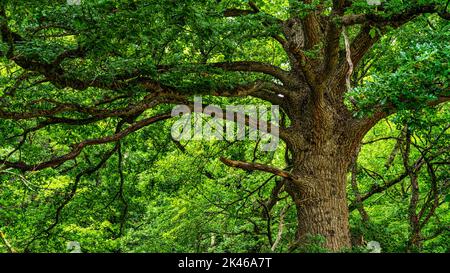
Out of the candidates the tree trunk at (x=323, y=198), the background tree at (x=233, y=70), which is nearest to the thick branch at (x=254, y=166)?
the background tree at (x=233, y=70)

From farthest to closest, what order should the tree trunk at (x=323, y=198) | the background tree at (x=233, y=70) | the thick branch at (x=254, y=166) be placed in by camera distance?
the tree trunk at (x=323, y=198) < the thick branch at (x=254, y=166) < the background tree at (x=233, y=70)

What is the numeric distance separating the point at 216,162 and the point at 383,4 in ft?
25.1

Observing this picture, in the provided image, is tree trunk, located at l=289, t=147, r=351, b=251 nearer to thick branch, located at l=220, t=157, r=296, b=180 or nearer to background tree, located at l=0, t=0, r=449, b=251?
background tree, located at l=0, t=0, r=449, b=251

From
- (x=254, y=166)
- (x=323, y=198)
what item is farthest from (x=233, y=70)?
(x=323, y=198)

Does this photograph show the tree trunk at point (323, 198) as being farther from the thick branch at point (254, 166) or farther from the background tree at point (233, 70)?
the thick branch at point (254, 166)

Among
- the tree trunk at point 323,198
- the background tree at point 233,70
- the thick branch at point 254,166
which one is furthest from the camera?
the tree trunk at point 323,198

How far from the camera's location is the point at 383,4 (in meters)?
6.66

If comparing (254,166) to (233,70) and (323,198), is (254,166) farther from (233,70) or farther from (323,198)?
(233,70)

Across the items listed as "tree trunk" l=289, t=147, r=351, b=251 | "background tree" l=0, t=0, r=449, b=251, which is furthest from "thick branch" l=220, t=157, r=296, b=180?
"tree trunk" l=289, t=147, r=351, b=251

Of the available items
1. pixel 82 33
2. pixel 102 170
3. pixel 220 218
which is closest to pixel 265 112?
pixel 220 218

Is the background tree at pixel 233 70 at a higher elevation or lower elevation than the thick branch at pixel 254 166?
higher

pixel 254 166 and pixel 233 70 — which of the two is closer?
pixel 254 166

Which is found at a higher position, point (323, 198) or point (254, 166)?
point (254, 166)
